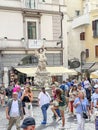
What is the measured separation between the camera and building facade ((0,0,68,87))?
117 feet

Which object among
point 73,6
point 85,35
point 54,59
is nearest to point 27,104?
point 54,59

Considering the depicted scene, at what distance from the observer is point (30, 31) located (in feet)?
124

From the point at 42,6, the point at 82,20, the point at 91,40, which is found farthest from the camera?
the point at 82,20

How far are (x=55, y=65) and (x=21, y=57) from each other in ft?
11.5

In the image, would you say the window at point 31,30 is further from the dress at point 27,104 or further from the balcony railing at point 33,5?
the dress at point 27,104

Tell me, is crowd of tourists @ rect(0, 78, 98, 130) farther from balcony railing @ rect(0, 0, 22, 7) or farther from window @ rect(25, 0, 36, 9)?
window @ rect(25, 0, 36, 9)

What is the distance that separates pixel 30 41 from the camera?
36750 mm

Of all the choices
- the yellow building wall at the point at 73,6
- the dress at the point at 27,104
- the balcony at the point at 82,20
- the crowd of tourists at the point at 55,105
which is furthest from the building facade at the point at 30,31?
the dress at the point at 27,104

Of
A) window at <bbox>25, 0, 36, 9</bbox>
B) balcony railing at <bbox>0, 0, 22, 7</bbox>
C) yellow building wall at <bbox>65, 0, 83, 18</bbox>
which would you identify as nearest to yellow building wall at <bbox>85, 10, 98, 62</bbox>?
yellow building wall at <bbox>65, 0, 83, 18</bbox>

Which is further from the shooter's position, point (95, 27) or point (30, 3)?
point (95, 27)

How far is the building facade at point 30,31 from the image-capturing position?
35.6 meters

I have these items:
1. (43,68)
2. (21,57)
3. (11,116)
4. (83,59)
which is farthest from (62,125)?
(83,59)

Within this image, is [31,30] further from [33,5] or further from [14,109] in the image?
[14,109]

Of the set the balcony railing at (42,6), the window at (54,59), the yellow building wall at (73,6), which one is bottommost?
the window at (54,59)
